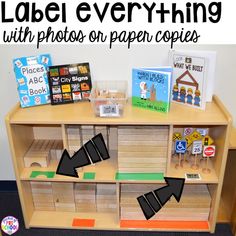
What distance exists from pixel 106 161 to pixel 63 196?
388 mm

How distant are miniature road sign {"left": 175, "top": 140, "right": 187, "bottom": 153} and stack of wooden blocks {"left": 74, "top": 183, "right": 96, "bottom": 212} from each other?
1.99 feet

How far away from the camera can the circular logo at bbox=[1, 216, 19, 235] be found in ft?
6.46

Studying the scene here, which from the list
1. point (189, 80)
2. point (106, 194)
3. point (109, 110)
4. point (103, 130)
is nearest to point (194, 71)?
point (189, 80)

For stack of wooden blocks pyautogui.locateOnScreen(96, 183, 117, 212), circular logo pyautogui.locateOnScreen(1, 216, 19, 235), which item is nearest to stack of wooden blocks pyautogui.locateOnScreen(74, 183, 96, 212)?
stack of wooden blocks pyautogui.locateOnScreen(96, 183, 117, 212)

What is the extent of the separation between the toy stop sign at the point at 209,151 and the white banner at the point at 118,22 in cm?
61

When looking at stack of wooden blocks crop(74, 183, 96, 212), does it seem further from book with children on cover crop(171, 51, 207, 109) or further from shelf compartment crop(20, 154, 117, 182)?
book with children on cover crop(171, 51, 207, 109)

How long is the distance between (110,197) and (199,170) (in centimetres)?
60

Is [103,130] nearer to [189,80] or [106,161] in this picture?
[106,161]

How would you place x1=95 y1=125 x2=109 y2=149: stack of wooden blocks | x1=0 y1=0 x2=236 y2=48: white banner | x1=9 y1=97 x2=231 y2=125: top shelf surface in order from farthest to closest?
x1=95 y1=125 x2=109 y2=149: stack of wooden blocks
x1=0 y1=0 x2=236 y2=48: white banner
x1=9 y1=97 x2=231 y2=125: top shelf surface

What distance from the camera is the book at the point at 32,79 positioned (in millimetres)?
1721

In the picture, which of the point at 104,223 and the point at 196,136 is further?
the point at 104,223

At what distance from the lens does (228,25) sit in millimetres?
1694

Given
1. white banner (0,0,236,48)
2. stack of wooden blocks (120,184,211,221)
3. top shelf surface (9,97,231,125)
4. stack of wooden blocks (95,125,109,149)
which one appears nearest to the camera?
top shelf surface (9,97,231,125)

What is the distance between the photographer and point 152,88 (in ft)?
5.39
